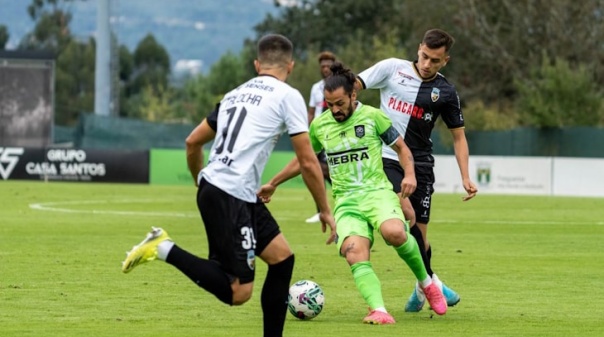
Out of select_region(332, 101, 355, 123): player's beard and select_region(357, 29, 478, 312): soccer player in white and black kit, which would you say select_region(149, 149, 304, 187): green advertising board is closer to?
select_region(357, 29, 478, 312): soccer player in white and black kit

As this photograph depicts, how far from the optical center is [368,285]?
10.6m

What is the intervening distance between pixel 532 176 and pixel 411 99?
83.8ft

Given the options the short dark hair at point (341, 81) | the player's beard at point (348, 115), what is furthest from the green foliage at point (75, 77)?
the short dark hair at point (341, 81)

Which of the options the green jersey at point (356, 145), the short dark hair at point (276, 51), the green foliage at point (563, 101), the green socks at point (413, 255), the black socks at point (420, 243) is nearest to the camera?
the short dark hair at point (276, 51)

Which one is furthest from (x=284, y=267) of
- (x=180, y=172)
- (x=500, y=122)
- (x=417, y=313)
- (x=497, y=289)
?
(x=500, y=122)

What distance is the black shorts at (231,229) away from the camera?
9.00m

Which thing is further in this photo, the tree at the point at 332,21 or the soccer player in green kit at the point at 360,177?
the tree at the point at 332,21

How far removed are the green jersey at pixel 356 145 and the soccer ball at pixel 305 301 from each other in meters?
0.81

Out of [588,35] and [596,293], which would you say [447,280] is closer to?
[596,293]

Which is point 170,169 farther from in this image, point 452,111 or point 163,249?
point 163,249

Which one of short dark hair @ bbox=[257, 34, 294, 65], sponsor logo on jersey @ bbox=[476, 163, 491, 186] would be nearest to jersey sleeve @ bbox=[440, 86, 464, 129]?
short dark hair @ bbox=[257, 34, 294, 65]

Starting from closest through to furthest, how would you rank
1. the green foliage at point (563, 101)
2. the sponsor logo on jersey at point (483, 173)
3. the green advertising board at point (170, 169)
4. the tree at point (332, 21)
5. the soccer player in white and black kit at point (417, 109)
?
the soccer player in white and black kit at point (417, 109) < the sponsor logo on jersey at point (483, 173) < the green advertising board at point (170, 169) < the green foliage at point (563, 101) < the tree at point (332, 21)

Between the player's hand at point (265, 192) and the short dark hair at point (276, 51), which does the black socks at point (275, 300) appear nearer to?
the player's hand at point (265, 192)

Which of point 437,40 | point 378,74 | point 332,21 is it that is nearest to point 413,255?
point 378,74
